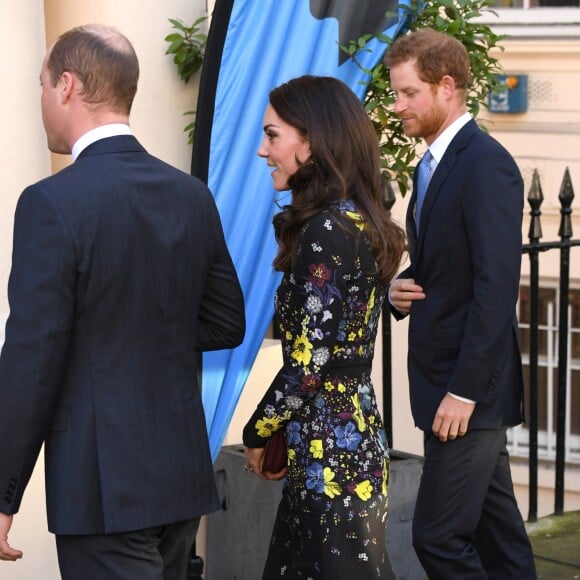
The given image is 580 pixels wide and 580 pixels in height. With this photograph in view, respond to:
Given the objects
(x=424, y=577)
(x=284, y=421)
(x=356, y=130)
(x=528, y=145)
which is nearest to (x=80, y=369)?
(x=284, y=421)

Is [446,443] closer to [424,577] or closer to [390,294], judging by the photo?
[390,294]

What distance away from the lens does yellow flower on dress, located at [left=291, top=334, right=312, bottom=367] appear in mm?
3127

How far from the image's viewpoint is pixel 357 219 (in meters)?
3.15

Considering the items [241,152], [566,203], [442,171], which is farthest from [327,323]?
[566,203]

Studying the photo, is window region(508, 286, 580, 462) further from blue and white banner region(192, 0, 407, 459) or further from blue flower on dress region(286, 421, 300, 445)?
blue flower on dress region(286, 421, 300, 445)

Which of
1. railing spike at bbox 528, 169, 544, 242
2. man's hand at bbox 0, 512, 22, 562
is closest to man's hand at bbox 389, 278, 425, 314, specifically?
man's hand at bbox 0, 512, 22, 562

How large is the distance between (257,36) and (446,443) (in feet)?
5.24

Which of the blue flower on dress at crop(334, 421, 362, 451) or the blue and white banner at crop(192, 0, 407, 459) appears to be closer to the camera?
the blue flower on dress at crop(334, 421, 362, 451)

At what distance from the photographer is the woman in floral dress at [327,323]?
3.12 m

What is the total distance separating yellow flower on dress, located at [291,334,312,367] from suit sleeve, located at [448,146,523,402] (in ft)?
1.60

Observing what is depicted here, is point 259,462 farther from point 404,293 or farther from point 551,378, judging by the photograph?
point 551,378

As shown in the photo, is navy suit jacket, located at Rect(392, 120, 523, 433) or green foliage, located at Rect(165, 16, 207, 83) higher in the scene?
green foliage, located at Rect(165, 16, 207, 83)

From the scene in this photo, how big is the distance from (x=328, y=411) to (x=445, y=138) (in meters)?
0.86

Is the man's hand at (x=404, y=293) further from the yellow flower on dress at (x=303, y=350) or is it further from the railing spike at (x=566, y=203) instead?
the railing spike at (x=566, y=203)
